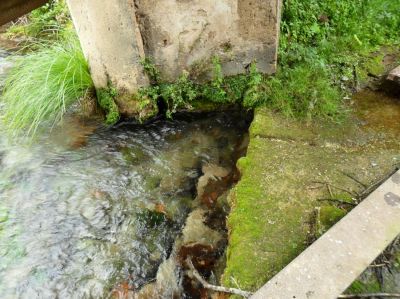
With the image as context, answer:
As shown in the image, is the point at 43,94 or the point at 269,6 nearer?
the point at 269,6

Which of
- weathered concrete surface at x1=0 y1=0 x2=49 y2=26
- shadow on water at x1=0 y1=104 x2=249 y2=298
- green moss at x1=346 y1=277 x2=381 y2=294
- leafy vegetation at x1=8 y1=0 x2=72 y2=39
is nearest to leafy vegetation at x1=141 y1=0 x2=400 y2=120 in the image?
shadow on water at x1=0 y1=104 x2=249 y2=298

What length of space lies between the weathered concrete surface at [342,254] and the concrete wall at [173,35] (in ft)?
6.77

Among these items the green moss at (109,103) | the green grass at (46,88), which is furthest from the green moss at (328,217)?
the green grass at (46,88)

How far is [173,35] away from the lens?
3.71 m

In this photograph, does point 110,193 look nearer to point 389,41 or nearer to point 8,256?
point 8,256

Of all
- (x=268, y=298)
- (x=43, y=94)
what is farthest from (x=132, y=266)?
(x=43, y=94)

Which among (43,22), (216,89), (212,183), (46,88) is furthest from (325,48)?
(43,22)

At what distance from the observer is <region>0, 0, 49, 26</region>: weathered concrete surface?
2.85ft

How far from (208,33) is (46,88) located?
73.6 inches

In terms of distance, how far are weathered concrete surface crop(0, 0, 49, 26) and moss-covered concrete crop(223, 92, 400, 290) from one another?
1.87 meters

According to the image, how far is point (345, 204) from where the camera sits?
2717mm

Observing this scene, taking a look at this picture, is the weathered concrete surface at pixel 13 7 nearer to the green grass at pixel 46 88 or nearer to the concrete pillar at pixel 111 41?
the concrete pillar at pixel 111 41

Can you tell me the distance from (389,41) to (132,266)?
409 cm

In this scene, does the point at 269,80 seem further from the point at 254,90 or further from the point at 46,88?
the point at 46,88
